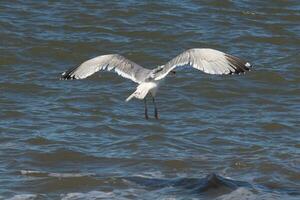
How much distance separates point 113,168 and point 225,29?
6434 millimetres

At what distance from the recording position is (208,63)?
863cm

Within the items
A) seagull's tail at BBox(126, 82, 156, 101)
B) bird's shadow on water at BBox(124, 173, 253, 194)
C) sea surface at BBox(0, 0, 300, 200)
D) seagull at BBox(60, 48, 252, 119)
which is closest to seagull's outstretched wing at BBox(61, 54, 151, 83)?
seagull at BBox(60, 48, 252, 119)

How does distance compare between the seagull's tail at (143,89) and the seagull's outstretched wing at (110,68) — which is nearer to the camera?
the seagull's tail at (143,89)

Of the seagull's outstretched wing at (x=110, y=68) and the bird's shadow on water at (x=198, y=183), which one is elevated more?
the seagull's outstretched wing at (x=110, y=68)

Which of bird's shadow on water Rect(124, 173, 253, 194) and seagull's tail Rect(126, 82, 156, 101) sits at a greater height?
seagull's tail Rect(126, 82, 156, 101)

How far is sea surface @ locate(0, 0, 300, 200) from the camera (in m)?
8.75

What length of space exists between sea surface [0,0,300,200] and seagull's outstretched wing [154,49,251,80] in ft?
3.55

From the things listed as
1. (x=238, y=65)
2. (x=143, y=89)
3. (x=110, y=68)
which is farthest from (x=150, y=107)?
(x=238, y=65)

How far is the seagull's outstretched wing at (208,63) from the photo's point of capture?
848 cm

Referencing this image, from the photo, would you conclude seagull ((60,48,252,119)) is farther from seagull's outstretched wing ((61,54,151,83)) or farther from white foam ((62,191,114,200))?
white foam ((62,191,114,200))

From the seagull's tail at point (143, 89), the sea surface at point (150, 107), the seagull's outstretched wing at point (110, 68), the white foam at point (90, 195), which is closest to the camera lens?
the white foam at point (90, 195)

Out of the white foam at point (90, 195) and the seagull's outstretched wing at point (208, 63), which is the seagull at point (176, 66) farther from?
the white foam at point (90, 195)

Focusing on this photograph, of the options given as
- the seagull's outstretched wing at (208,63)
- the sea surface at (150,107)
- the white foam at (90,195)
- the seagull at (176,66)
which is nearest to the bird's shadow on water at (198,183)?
the sea surface at (150,107)

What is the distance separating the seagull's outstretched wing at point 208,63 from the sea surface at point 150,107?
3.55 ft
